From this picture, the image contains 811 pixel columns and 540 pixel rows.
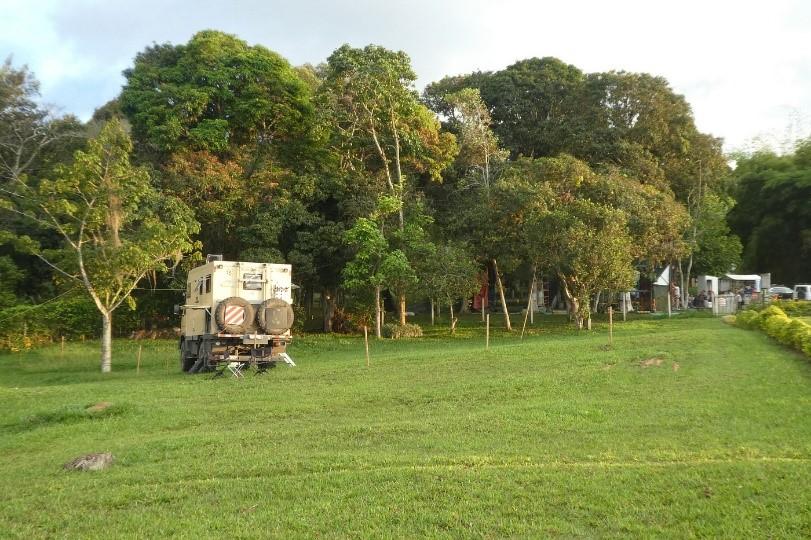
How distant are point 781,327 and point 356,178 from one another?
18391mm

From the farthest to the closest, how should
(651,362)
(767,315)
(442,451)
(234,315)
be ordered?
1. (767,315)
2. (234,315)
3. (651,362)
4. (442,451)

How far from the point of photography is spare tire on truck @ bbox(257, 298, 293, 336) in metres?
16.9

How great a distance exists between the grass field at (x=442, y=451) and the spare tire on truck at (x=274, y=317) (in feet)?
7.79

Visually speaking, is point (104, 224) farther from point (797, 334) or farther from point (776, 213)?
point (776, 213)

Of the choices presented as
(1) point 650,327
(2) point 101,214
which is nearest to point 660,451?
(2) point 101,214

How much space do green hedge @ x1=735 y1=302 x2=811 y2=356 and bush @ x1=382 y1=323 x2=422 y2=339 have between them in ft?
40.4

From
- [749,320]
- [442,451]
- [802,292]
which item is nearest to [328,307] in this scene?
[749,320]

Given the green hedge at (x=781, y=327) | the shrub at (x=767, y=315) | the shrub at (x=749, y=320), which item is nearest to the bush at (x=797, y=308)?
the shrub at (x=749, y=320)

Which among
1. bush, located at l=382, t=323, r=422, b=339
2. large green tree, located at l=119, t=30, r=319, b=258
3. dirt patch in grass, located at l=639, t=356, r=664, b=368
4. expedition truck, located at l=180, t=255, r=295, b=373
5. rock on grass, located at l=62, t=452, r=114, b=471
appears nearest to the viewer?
rock on grass, located at l=62, t=452, r=114, b=471

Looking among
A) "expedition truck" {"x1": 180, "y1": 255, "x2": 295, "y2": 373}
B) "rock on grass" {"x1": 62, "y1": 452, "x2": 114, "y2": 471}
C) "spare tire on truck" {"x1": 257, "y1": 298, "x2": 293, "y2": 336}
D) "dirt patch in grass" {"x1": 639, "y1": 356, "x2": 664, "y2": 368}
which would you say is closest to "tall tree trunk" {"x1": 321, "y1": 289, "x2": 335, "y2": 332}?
"expedition truck" {"x1": 180, "y1": 255, "x2": 295, "y2": 373}

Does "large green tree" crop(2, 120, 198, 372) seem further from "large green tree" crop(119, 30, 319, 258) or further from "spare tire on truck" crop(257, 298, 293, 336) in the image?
"large green tree" crop(119, 30, 319, 258)

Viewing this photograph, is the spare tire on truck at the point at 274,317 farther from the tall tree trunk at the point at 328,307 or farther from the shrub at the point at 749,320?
the tall tree trunk at the point at 328,307

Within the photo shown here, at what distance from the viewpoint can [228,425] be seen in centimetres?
970

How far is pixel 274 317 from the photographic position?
16.9m
